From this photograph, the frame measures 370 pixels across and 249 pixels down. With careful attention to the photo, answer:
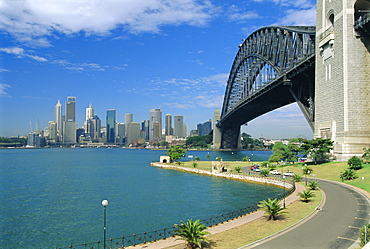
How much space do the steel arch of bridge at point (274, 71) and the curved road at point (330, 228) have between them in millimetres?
42848

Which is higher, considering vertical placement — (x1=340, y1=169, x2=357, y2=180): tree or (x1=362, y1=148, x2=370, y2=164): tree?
(x1=362, y1=148, x2=370, y2=164): tree

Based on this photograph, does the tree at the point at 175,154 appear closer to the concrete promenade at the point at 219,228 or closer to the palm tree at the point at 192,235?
the concrete promenade at the point at 219,228

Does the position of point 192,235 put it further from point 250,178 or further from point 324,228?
point 250,178

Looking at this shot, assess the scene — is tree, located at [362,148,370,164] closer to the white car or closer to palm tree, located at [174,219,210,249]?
the white car

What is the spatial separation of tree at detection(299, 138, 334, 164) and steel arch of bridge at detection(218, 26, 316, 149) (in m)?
12.2

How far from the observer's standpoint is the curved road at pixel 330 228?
17844 mm

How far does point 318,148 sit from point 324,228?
38983mm

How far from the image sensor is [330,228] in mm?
20891

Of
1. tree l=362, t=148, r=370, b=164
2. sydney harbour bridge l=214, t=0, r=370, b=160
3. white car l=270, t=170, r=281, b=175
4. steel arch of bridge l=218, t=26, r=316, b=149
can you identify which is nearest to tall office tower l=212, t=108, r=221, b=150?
steel arch of bridge l=218, t=26, r=316, b=149

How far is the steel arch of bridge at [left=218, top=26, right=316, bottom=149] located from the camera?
2825 inches

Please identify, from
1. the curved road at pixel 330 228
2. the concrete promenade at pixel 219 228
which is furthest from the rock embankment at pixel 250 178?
the concrete promenade at pixel 219 228

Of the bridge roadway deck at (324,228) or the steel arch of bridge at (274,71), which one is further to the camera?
the steel arch of bridge at (274,71)

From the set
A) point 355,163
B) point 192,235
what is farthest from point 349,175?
point 192,235

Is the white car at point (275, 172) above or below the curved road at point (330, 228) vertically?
below
